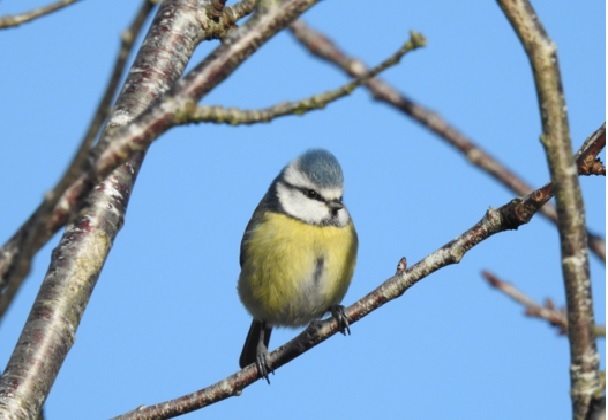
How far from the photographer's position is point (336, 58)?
209cm

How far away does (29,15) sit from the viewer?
6.63 ft

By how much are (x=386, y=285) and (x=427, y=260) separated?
195 mm

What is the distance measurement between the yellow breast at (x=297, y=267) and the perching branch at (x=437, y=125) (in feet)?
8.91

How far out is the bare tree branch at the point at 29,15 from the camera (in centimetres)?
201

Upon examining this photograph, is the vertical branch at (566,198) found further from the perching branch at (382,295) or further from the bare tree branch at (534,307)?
the perching branch at (382,295)

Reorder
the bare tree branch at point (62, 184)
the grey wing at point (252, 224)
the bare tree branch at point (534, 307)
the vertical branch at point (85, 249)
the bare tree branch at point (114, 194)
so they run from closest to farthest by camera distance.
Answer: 1. the bare tree branch at point (62, 184)
2. the bare tree branch at point (114, 194)
3. the bare tree branch at point (534, 307)
4. the vertical branch at point (85, 249)
5. the grey wing at point (252, 224)

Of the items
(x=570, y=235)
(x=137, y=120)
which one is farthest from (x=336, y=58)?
(x=570, y=235)

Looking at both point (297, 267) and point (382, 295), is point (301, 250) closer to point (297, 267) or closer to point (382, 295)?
point (297, 267)

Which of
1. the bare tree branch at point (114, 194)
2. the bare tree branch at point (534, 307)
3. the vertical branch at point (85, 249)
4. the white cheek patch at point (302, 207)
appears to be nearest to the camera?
the bare tree branch at point (114, 194)

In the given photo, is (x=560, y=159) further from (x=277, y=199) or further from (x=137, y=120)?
(x=277, y=199)

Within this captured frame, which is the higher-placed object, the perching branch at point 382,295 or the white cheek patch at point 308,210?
the white cheek patch at point 308,210

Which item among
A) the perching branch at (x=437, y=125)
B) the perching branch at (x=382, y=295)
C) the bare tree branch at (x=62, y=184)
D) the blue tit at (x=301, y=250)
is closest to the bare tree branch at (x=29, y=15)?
the perching branch at (x=437, y=125)

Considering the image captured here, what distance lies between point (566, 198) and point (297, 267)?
11.4 feet

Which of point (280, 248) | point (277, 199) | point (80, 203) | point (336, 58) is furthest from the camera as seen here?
point (277, 199)
